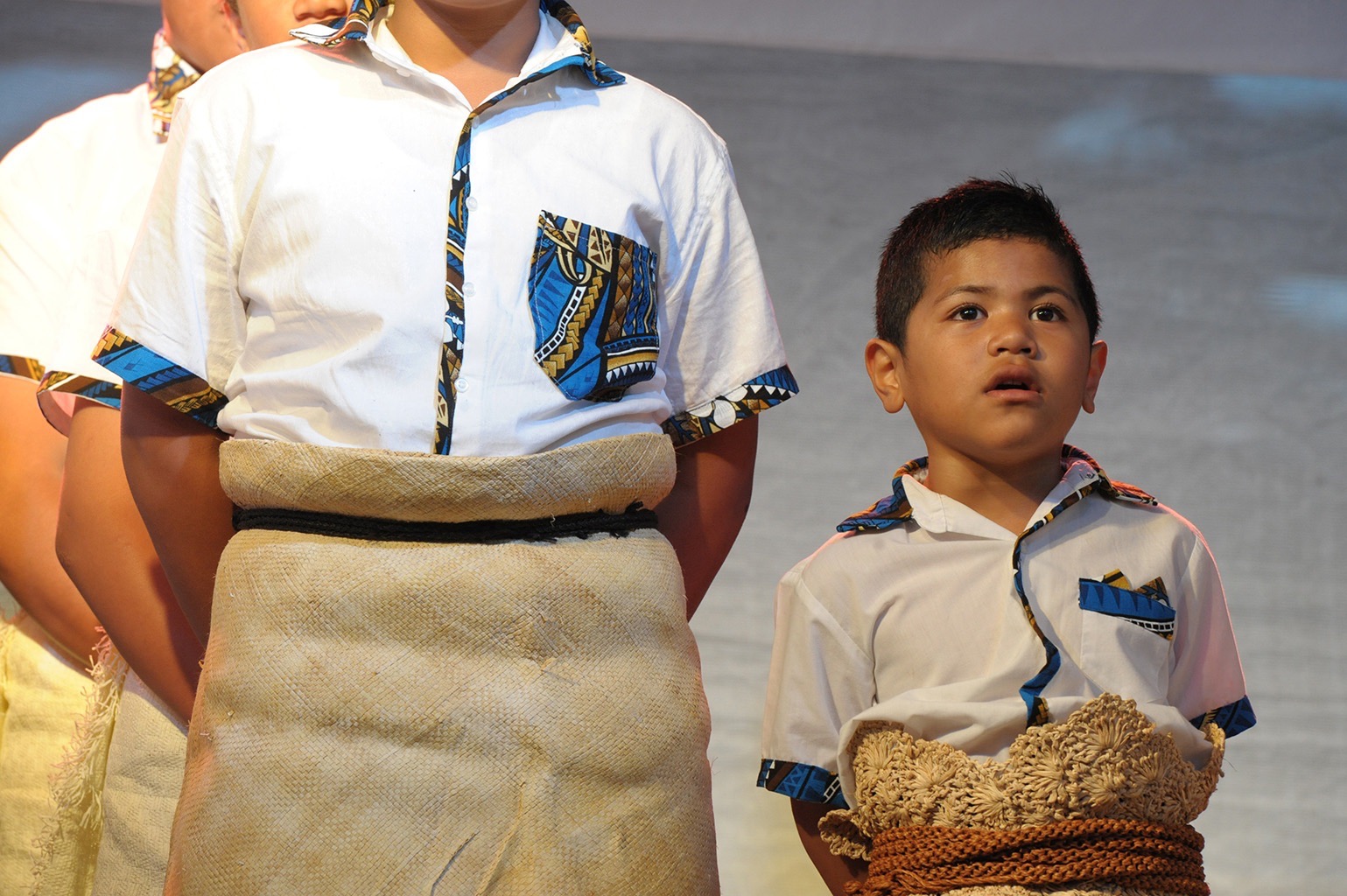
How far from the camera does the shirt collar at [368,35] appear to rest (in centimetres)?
101

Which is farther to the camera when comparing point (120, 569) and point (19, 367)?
point (19, 367)

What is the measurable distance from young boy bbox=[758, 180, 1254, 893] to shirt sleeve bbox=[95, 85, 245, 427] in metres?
0.52

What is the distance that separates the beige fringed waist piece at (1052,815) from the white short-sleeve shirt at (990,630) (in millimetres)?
36

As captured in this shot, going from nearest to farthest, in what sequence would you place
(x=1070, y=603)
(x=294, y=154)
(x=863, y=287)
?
(x=294, y=154) → (x=1070, y=603) → (x=863, y=287)

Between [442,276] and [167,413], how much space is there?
0.76 feet

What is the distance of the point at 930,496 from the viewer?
49.3 inches

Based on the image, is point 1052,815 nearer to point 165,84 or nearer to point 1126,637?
point 1126,637

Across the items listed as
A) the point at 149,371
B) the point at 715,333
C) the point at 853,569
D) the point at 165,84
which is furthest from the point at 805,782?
the point at 165,84

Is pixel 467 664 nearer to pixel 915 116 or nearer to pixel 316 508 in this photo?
pixel 316 508

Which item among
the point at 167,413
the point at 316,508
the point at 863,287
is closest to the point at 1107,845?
the point at 316,508

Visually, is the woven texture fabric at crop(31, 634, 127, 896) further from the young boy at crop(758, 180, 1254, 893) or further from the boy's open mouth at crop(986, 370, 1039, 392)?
the boy's open mouth at crop(986, 370, 1039, 392)

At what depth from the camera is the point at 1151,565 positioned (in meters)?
1.20

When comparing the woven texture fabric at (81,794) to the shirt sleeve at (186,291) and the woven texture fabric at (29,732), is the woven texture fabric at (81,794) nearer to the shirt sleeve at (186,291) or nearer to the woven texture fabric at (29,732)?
the woven texture fabric at (29,732)

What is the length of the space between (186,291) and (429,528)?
0.24 m
